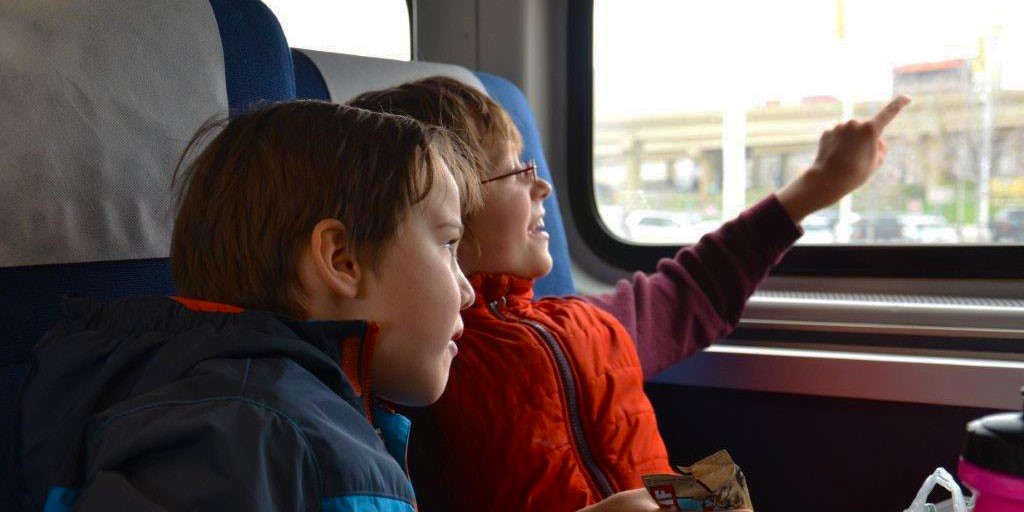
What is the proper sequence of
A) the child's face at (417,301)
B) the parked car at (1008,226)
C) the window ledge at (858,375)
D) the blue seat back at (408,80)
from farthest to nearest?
the parked car at (1008,226), the window ledge at (858,375), the blue seat back at (408,80), the child's face at (417,301)

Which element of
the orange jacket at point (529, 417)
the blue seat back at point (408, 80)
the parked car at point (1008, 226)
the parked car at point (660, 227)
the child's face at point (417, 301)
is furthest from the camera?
the parked car at point (660, 227)

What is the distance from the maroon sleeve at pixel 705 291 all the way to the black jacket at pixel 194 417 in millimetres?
895

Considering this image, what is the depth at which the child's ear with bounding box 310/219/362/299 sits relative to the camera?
0.91 m

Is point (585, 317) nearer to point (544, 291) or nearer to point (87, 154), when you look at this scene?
Answer: point (544, 291)

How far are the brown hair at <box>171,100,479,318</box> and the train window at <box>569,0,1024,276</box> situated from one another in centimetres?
131

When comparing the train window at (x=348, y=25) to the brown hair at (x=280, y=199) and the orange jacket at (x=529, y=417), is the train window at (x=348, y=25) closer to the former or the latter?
the orange jacket at (x=529, y=417)

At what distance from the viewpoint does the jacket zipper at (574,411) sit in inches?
53.7

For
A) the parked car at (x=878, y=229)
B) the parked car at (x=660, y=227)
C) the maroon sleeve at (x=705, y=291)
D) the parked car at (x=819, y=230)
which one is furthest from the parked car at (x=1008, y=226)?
the parked car at (x=660, y=227)

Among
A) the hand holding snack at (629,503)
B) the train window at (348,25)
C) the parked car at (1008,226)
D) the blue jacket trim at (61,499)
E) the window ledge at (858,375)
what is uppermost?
the train window at (348,25)

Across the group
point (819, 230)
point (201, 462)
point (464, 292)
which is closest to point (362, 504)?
point (201, 462)

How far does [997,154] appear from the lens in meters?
1.88

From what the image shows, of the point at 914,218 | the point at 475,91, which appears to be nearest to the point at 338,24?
the point at 475,91

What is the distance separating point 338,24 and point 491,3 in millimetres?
405

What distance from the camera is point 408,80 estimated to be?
1.63 m
